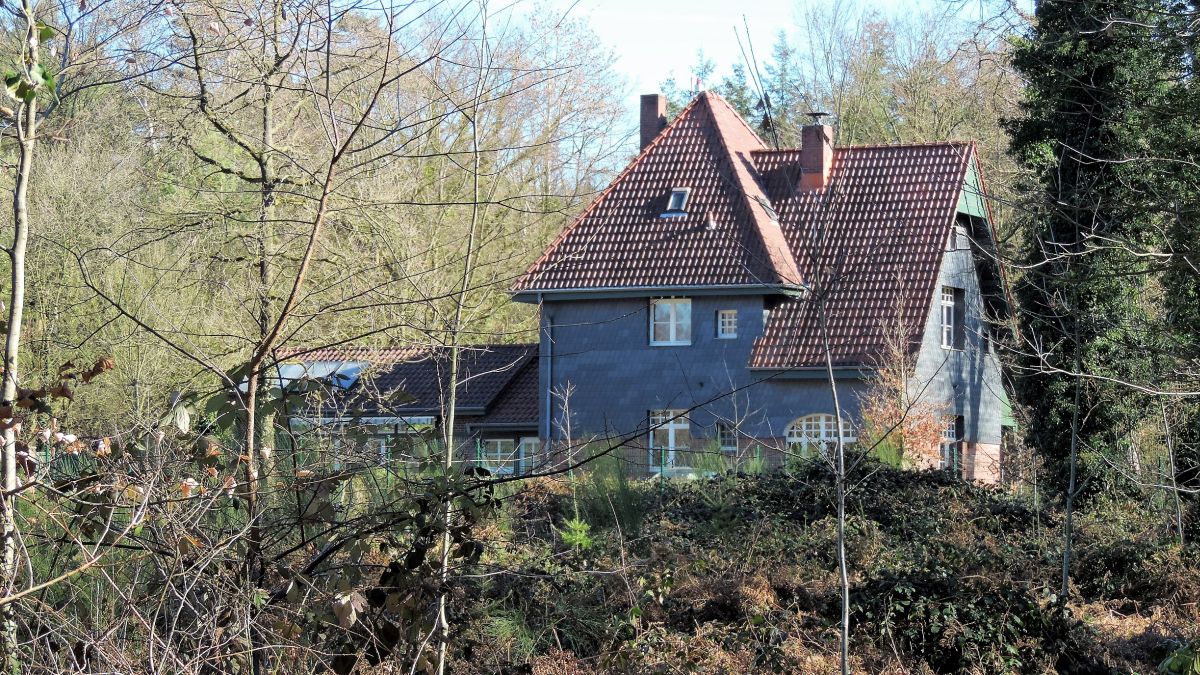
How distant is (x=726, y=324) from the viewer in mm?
28844

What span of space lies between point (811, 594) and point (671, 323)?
19019mm

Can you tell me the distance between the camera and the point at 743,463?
18141mm

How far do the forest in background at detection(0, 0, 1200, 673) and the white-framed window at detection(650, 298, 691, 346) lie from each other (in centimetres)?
617

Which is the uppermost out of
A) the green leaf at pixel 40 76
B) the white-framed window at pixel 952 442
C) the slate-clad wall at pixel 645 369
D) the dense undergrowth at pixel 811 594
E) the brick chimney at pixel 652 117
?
the brick chimney at pixel 652 117

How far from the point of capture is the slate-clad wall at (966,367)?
2889 cm

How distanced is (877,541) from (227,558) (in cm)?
931

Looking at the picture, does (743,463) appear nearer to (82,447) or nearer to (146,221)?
(146,221)

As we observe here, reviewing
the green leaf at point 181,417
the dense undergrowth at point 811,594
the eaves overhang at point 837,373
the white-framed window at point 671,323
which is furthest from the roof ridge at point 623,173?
the green leaf at point 181,417

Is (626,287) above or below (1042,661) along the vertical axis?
above

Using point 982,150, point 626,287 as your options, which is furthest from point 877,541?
point 982,150

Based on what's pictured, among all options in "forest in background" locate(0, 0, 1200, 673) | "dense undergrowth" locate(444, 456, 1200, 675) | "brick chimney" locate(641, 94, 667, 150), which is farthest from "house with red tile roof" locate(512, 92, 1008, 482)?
"dense undergrowth" locate(444, 456, 1200, 675)

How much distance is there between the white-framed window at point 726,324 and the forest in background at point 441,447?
6878 millimetres

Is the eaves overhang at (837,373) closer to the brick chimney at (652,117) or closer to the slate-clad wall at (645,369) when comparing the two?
the slate-clad wall at (645,369)

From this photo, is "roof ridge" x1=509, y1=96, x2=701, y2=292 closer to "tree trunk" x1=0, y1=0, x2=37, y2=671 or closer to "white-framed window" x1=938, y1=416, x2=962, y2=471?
"white-framed window" x1=938, y1=416, x2=962, y2=471
